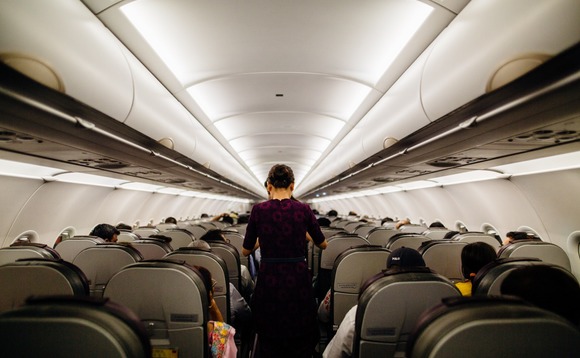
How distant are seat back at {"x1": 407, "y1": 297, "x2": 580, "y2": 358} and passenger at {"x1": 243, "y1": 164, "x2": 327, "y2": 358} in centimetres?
174

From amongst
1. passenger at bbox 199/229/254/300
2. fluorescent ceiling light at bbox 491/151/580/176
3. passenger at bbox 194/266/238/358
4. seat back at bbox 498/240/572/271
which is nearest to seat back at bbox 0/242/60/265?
passenger at bbox 199/229/254/300

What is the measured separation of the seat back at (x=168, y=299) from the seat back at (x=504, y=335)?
5.39 ft

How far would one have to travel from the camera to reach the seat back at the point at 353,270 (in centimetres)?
355

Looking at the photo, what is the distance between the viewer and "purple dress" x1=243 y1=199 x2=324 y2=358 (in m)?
2.71

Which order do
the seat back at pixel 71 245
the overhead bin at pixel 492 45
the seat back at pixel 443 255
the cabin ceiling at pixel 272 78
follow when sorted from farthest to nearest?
the seat back at pixel 71 245 < the seat back at pixel 443 255 < the cabin ceiling at pixel 272 78 < the overhead bin at pixel 492 45

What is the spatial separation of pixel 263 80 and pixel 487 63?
10.1 feet

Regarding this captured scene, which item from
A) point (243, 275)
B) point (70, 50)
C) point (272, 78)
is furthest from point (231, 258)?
point (70, 50)

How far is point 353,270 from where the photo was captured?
11.8 feet

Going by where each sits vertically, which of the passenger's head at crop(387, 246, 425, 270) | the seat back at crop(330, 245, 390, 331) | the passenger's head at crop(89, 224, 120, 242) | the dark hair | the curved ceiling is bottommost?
the seat back at crop(330, 245, 390, 331)

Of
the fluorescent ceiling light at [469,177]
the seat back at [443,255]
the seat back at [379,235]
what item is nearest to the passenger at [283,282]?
the seat back at [443,255]

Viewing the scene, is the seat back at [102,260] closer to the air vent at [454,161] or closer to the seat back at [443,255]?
the seat back at [443,255]

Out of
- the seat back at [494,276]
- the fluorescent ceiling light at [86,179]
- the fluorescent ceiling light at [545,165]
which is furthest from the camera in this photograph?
the fluorescent ceiling light at [86,179]

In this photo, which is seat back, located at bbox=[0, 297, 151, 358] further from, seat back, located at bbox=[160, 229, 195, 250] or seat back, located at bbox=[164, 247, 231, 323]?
seat back, located at bbox=[160, 229, 195, 250]

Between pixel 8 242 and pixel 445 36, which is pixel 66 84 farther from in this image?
pixel 8 242
